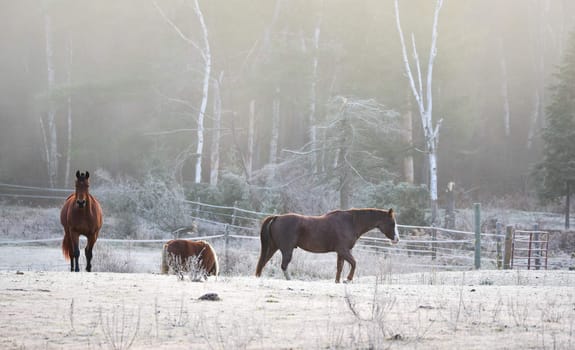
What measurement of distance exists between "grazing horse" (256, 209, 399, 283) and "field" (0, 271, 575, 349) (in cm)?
274

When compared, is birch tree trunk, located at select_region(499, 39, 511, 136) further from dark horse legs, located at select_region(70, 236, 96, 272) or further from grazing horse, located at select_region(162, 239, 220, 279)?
dark horse legs, located at select_region(70, 236, 96, 272)

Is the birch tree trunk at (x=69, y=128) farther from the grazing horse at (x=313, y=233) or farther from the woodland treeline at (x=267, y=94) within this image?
the grazing horse at (x=313, y=233)

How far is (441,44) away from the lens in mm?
34500

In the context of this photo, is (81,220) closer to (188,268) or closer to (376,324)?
(188,268)

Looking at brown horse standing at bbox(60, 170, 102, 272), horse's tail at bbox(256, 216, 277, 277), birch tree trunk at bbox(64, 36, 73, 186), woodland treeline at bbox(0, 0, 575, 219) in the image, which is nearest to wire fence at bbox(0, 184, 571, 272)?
woodland treeline at bbox(0, 0, 575, 219)

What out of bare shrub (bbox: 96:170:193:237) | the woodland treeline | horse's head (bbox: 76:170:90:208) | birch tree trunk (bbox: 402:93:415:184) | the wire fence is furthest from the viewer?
birch tree trunk (bbox: 402:93:415:184)

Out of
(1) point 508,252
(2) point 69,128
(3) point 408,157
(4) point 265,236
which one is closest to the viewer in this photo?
(4) point 265,236

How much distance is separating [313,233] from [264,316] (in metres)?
5.90

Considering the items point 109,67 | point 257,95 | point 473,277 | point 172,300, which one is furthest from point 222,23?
point 172,300

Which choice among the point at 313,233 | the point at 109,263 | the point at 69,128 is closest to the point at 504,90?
the point at 69,128

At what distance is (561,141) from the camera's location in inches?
1218

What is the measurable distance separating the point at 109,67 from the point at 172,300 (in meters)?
36.5

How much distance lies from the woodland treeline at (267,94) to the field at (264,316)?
53.6 feet

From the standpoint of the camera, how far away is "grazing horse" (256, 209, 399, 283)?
43.8ft
